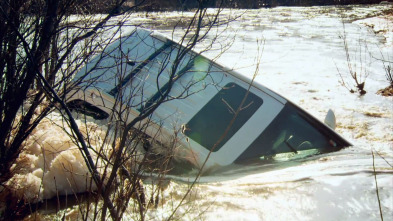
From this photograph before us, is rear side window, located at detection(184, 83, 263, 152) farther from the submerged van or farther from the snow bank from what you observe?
the snow bank

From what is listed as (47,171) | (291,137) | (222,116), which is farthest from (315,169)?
(47,171)

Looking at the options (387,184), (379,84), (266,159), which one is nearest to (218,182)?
(266,159)

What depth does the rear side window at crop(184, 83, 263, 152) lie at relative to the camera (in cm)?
400

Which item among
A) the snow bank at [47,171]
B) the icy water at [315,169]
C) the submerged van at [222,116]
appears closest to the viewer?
the icy water at [315,169]

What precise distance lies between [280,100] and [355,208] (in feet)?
5.16

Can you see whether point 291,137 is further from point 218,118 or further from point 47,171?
point 47,171

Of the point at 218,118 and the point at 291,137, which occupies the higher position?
the point at 218,118

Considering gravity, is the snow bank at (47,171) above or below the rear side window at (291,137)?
below

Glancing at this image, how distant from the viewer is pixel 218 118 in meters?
4.10

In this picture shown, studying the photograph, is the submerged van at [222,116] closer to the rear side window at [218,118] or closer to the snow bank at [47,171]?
the rear side window at [218,118]

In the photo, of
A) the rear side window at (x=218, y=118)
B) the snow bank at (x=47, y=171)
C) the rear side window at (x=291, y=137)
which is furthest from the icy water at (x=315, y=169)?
the snow bank at (x=47, y=171)

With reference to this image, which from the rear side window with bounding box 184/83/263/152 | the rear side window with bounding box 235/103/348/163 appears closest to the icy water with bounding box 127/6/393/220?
the rear side window with bounding box 235/103/348/163

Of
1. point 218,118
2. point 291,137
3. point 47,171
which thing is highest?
point 218,118

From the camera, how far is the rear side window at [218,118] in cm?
400
